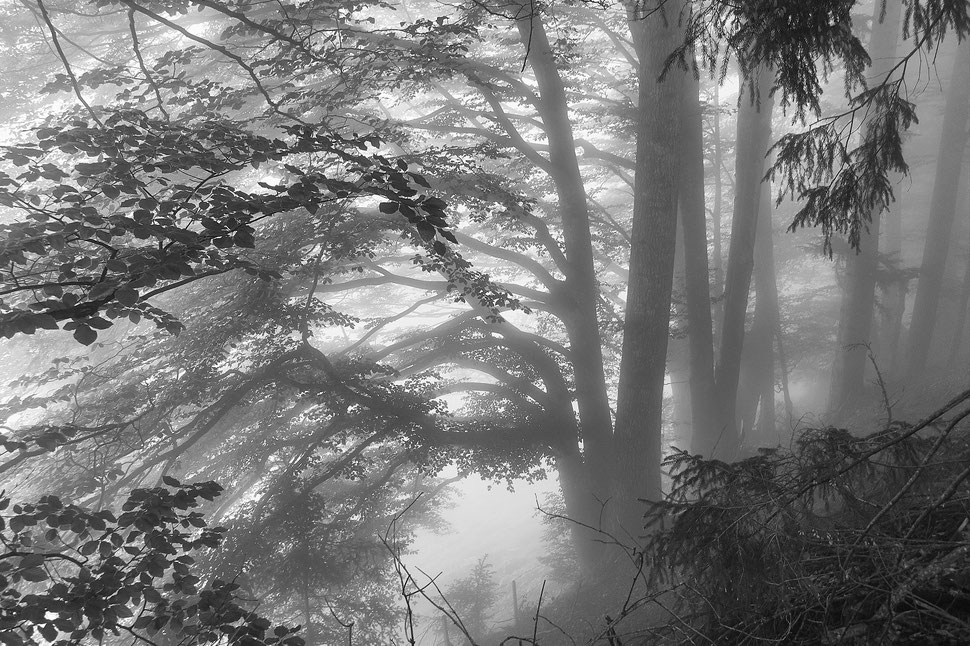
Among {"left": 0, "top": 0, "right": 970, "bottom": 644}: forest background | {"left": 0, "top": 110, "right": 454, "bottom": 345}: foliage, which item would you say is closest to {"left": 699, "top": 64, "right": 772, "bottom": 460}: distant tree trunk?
{"left": 0, "top": 0, "right": 970, "bottom": 644}: forest background

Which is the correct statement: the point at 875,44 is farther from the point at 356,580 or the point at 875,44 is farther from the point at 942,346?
the point at 356,580

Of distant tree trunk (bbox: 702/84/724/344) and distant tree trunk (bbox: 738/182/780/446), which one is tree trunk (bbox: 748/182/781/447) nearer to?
distant tree trunk (bbox: 738/182/780/446)

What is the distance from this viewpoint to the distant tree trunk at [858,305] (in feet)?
42.3

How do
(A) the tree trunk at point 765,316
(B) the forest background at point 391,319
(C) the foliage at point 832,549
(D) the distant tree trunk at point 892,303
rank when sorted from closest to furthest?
(C) the foliage at point 832,549
(B) the forest background at point 391,319
(D) the distant tree trunk at point 892,303
(A) the tree trunk at point 765,316

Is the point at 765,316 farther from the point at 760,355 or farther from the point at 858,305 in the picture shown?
the point at 858,305

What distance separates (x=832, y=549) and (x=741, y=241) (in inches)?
329

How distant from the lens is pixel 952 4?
2.85m

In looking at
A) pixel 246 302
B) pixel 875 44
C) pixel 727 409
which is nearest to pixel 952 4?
pixel 246 302

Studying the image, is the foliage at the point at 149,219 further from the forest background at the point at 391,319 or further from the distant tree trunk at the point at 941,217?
the distant tree trunk at the point at 941,217

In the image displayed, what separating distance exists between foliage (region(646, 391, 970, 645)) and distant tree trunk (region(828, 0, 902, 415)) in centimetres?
1077

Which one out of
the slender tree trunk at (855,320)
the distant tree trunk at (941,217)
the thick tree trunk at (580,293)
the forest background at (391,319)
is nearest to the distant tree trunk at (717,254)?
the forest background at (391,319)

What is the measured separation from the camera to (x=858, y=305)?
13.0 metres

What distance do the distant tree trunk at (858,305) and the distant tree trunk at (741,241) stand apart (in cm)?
406

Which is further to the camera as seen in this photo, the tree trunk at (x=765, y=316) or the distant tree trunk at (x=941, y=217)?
the distant tree trunk at (x=941, y=217)
